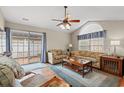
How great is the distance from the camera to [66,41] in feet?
21.5

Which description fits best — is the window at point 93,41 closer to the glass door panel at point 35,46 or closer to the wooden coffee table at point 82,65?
the wooden coffee table at point 82,65

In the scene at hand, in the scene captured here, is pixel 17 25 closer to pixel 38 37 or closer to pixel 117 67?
pixel 38 37

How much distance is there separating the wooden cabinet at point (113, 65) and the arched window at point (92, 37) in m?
1.01

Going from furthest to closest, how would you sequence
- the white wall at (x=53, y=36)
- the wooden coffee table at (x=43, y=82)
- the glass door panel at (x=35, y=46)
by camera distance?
the glass door panel at (x=35, y=46), the white wall at (x=53, y=36), the wooden coffee table at (x=43, y=82)

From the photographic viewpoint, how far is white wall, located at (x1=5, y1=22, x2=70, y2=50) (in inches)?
170

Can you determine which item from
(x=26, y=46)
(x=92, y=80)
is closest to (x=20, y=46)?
(x=26, y=46)

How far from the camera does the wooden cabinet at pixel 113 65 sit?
129 inches

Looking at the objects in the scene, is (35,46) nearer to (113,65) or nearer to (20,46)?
(20,46)

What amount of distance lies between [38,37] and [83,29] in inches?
117

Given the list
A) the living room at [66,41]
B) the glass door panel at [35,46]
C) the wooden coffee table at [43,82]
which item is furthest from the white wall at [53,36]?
the wooden coffee table at [43,82]

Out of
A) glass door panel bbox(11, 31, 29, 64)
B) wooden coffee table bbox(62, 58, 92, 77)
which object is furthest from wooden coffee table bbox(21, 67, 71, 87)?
glass door panel bbox(11, 31, 29, 64)

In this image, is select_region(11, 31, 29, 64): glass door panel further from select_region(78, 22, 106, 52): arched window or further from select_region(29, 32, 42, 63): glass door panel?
select_region(78, 22, 106, 52): arched window

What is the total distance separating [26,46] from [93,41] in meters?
3.98

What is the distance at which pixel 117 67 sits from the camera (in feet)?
11.1
